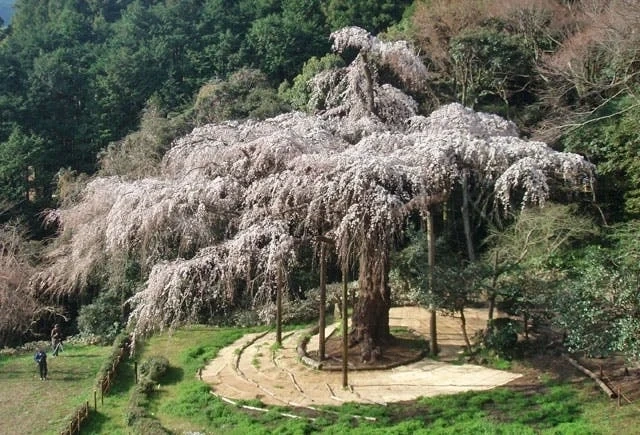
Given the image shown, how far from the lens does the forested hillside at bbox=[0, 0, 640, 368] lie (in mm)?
13164

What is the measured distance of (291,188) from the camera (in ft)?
45.0

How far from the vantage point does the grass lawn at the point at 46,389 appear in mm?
13547

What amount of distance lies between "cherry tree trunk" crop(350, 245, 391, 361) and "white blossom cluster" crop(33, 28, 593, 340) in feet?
3.50

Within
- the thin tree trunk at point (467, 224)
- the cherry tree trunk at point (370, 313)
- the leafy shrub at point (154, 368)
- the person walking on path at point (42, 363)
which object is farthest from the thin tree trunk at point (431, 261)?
the person walking on path at point (42, 363)

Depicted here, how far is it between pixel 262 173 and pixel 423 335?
5.37 m

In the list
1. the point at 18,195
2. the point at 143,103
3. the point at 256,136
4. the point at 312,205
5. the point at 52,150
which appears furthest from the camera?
the point at 143,103

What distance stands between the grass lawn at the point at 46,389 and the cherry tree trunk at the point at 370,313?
591cm

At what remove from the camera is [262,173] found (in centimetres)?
1527

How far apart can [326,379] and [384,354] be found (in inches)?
61.6

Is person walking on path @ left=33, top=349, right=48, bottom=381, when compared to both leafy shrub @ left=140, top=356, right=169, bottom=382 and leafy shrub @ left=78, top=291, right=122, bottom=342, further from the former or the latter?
leafy shrub @ left=78, top=291, right=122, bottom=342

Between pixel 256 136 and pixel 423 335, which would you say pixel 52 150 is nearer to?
pixel 256 136

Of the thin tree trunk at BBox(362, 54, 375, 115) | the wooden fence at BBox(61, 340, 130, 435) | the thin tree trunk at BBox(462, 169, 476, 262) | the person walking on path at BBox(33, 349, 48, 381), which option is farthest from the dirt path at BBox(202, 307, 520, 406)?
the thin tree trunk at BBox(362, 54, 375, 115)

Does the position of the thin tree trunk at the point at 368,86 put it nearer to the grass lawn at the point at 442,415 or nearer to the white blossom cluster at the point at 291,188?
the white blossom cluster at the point at 291,188

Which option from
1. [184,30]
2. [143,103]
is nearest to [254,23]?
[184,30]
